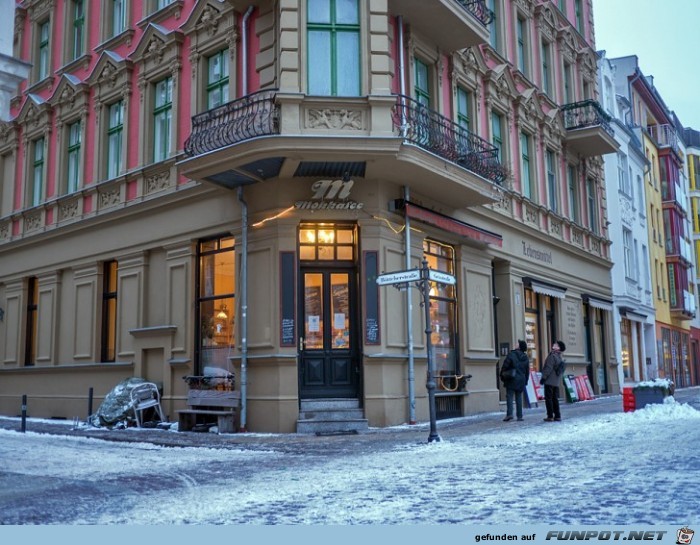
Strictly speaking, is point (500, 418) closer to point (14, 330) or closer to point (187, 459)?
point (187, 459)

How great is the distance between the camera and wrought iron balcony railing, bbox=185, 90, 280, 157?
49.0 ft

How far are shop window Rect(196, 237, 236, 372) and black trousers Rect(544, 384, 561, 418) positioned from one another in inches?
259

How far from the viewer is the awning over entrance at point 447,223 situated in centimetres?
1633

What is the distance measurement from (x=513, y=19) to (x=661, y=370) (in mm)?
19803

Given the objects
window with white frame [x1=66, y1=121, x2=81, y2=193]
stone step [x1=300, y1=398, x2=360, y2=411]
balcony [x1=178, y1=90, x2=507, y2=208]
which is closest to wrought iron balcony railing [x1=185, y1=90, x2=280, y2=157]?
balcony [x1=178, y1=90, x2=507, y2=208]

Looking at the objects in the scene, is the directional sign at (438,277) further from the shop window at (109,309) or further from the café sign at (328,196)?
the shop window at (109,309)

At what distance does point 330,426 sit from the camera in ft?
48.3

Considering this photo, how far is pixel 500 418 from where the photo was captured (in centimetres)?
1709

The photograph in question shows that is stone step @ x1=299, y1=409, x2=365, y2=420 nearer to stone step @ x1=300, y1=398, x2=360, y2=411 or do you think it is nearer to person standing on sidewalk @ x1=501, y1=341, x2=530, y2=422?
stone step @ x1=300, y1=398, x2=360, y2=411

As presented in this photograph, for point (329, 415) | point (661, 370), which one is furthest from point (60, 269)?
point (661, 370)

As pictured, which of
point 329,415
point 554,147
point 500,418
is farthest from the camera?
point 554,147

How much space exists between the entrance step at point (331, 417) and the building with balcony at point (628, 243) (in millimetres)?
17263

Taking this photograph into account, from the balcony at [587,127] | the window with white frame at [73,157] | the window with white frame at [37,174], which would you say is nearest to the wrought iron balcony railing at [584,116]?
the balcony at [587,127]

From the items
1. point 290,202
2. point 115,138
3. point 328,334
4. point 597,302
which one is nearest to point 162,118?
point 115,138
